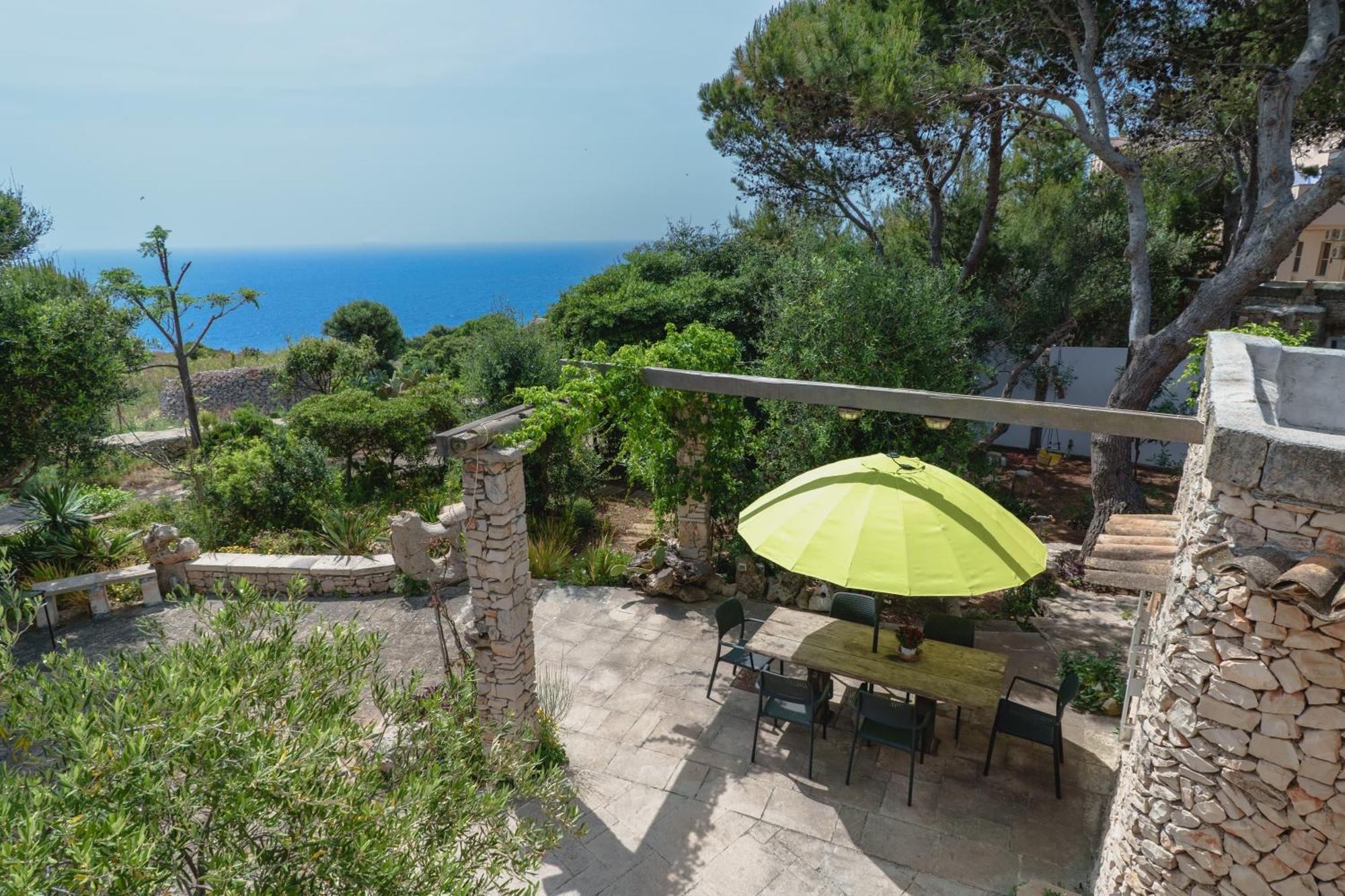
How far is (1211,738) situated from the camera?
322 centimetres

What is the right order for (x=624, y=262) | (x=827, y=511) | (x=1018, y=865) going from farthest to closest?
(x=624, y=262)
(x=827, y=511)
(x=1018, y=865)

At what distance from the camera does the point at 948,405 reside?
6.30 metres

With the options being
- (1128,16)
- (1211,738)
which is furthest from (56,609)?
(1128,16)

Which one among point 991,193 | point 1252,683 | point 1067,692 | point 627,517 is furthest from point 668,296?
point 1252,683

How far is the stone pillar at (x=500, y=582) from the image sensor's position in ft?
17.4

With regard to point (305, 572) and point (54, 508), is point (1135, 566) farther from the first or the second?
point (54, 508)

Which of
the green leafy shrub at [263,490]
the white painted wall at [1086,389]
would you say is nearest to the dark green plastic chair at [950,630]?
the green leafy shrub at [263,490]

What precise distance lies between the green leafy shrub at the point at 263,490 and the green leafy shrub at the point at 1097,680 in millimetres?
10647

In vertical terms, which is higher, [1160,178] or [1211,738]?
[1160,178]

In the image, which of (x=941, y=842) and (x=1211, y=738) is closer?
(x=1211, y=738)

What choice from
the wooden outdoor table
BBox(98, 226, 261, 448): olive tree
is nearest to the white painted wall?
the wooden outdoor table

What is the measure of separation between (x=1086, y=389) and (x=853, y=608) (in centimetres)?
1196

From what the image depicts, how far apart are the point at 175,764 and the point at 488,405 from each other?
1017cm

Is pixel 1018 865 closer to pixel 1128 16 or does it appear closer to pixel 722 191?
pixel 1128 16
